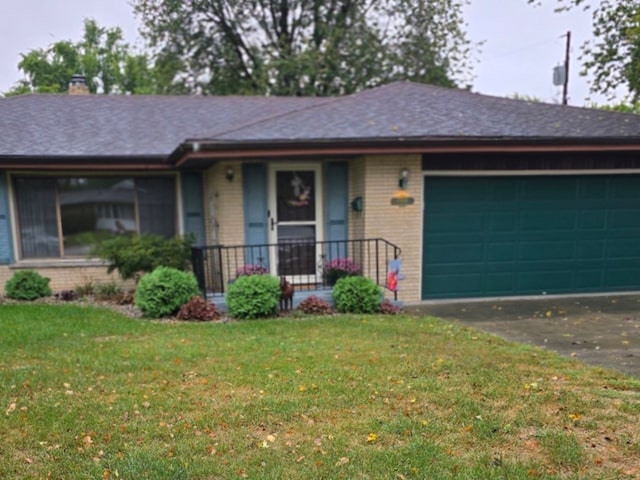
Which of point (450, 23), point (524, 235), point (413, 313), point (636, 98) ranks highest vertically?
point (450, 23)

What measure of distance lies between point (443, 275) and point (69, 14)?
26298mm

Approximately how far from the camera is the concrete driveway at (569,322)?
4.81 metres

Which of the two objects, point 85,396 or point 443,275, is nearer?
point 85,396

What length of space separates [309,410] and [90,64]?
35.4m

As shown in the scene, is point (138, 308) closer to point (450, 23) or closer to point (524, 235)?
point (524, 235)

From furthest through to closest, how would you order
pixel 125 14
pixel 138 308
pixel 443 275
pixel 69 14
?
pixel 69 14
pixel 125 14
pixel 443 275
pixel 138 308

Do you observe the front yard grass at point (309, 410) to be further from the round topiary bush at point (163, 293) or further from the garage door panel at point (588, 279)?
the garage door panel at point (588, 279)

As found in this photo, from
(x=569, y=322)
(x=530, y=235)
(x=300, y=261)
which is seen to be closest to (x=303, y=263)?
(x=300, y=261)

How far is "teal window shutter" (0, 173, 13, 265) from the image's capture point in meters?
8.55

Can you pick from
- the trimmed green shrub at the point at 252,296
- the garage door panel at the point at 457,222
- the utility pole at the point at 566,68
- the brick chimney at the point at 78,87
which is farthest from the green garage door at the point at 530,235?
the utility pole at the point at 566,68

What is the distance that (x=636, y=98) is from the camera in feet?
41.8

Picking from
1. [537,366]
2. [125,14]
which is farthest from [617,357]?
[125,14]

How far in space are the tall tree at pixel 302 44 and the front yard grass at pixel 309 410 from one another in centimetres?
1466

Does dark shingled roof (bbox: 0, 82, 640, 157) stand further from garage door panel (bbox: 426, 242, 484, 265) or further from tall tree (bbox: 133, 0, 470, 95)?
tall tree (bbox: 133, 0, 470, 95)
